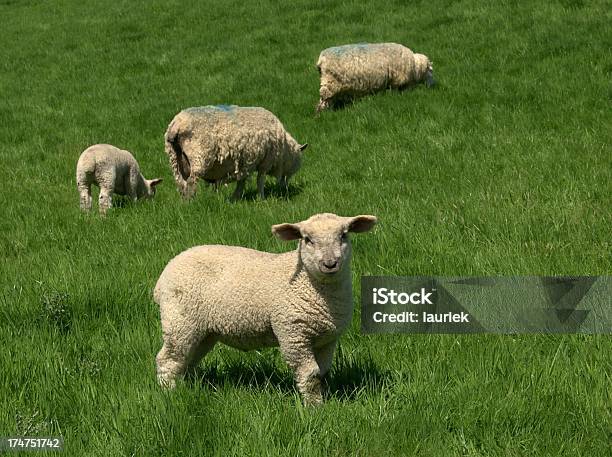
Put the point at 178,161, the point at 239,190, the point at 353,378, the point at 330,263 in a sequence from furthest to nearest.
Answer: the point at 239,190
the point at 178,161
the point at 353,378
the point at 330,263

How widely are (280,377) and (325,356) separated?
1.05ft

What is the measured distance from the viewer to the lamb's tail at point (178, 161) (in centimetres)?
821

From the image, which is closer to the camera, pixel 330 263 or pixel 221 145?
pixel 330 263

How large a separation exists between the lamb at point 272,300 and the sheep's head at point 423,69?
9.45 metres

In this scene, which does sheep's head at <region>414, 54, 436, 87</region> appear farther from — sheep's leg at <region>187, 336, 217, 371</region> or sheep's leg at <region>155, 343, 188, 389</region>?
sheep's leg at <region>155, 343, 188, 389</region>

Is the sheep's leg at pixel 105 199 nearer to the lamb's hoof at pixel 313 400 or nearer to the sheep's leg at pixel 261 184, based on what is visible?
the sheep's leg at pixel 261 184

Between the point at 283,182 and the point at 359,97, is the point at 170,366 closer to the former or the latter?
the point at 283,182

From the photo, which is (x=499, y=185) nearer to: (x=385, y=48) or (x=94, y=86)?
(x=385, y=48)

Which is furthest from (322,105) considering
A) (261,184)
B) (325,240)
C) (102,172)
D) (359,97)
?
(325,240)

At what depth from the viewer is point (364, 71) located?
1198cm

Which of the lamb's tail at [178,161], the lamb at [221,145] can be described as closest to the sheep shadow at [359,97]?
the lamb at [221,145]

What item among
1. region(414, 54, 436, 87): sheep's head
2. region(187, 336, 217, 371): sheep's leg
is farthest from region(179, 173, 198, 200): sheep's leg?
region(414, 54, 436, 87): sheep's head

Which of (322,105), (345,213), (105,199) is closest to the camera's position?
(345,213)

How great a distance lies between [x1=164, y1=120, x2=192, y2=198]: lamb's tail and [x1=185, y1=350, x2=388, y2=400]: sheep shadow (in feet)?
16.1
